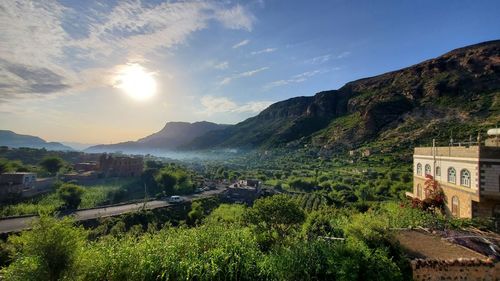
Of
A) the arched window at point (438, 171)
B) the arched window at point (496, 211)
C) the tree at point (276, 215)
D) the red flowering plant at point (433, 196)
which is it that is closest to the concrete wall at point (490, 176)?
the arched window at point (496, 211)

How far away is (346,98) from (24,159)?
448 feet

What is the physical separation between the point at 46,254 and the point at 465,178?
2039 cm

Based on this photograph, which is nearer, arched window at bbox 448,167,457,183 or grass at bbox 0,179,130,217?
arched window at bbox 448,167,457,183

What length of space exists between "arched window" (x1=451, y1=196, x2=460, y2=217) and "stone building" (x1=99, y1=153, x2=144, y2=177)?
76.4 m

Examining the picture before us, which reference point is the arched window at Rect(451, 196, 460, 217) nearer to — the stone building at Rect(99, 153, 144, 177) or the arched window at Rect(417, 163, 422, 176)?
the arched window at Rect(417, 163, 422, 176)

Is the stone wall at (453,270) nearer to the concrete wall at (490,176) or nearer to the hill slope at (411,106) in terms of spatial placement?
the concrete wall at (490,176)

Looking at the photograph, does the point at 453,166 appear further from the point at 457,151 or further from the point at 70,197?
the point at 70,197

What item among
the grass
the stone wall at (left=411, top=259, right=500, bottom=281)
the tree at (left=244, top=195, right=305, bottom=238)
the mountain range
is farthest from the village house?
the stone wall at (left=411, top=259, right=500, bottom=281)

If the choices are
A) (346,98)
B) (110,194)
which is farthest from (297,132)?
(110,194)

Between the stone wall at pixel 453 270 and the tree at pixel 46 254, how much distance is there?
1165 cm

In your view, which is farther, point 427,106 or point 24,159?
point 24,159

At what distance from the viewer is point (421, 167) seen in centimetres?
2472

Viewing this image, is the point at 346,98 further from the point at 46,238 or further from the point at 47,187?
the point at 46,238

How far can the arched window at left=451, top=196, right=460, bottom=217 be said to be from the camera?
18.0m
